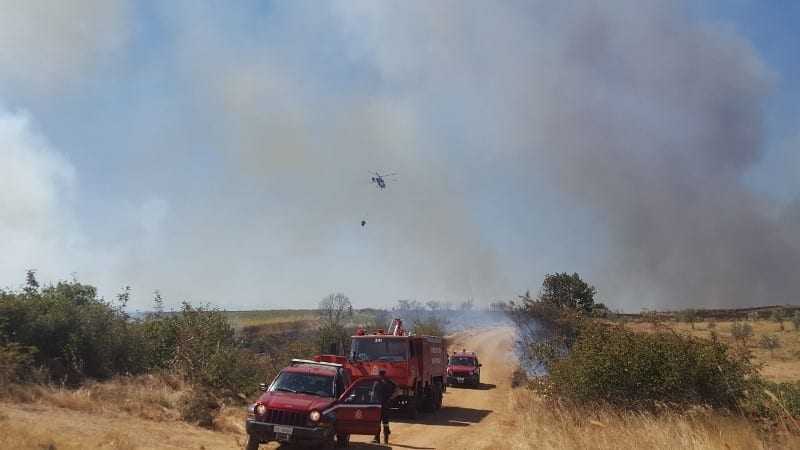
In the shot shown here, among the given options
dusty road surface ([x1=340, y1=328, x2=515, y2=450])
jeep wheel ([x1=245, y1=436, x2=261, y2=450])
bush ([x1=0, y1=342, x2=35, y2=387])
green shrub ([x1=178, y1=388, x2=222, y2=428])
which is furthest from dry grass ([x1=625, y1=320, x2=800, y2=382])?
bush ([x1=0, y1=342, x2=35, y2=387])

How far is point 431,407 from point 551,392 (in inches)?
279

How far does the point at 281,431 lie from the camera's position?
38.1ft

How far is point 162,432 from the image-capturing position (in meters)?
13.8

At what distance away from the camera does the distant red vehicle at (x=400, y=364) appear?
64.1 ft

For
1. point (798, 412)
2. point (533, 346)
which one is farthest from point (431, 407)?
point (798, 412)

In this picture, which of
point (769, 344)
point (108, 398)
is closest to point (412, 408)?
point (108, 398)

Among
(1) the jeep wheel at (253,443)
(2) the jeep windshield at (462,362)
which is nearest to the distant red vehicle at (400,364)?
(1) the jeep wheel at (253,443)

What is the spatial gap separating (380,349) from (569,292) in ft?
46.3

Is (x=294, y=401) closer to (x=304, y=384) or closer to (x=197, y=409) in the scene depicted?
(x=304, y=384)

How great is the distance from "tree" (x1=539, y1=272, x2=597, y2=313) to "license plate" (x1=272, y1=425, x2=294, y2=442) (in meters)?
20.7

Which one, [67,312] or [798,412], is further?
[67,312]

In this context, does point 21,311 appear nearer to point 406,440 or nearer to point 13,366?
point 13,366

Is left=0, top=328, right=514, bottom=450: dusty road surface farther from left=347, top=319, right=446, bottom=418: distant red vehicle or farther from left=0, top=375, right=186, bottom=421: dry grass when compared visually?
left=347, top=319, right=446, bottom=418: distant red vehicle

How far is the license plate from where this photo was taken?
11.6 metres
